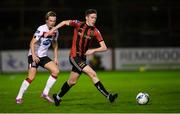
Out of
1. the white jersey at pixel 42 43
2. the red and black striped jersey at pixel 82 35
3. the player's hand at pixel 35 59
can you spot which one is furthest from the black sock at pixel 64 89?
the white jersey at pixel 42 43

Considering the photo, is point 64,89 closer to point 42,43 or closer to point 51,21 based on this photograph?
point 42,43

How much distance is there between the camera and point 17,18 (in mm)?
31859

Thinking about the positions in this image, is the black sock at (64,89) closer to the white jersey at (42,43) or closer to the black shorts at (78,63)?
the black shorts at (78,63)

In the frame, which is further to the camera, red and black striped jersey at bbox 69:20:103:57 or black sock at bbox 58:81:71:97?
black sock at bbox 58:81:71:97

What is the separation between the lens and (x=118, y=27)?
3067 cm

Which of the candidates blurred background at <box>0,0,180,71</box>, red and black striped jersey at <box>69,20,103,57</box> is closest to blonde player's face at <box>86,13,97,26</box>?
red and black striped jersey at <box>69,20,103,57</box>

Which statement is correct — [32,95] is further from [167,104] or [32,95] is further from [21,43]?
[21,43]

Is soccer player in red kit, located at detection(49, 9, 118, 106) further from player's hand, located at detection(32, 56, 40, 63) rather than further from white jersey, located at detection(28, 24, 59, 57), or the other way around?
player's hand, located at detection(32, 56, 40, 63)

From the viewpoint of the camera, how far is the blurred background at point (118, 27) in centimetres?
2866

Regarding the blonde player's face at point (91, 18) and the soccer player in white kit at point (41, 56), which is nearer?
the blonde player's face at point (91, 18)

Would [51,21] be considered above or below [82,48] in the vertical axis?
above

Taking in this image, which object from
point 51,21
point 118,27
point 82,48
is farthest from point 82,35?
point 118,27

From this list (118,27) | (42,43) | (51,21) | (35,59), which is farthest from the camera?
(118,27)

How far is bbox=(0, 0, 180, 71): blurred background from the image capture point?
2866 cm
